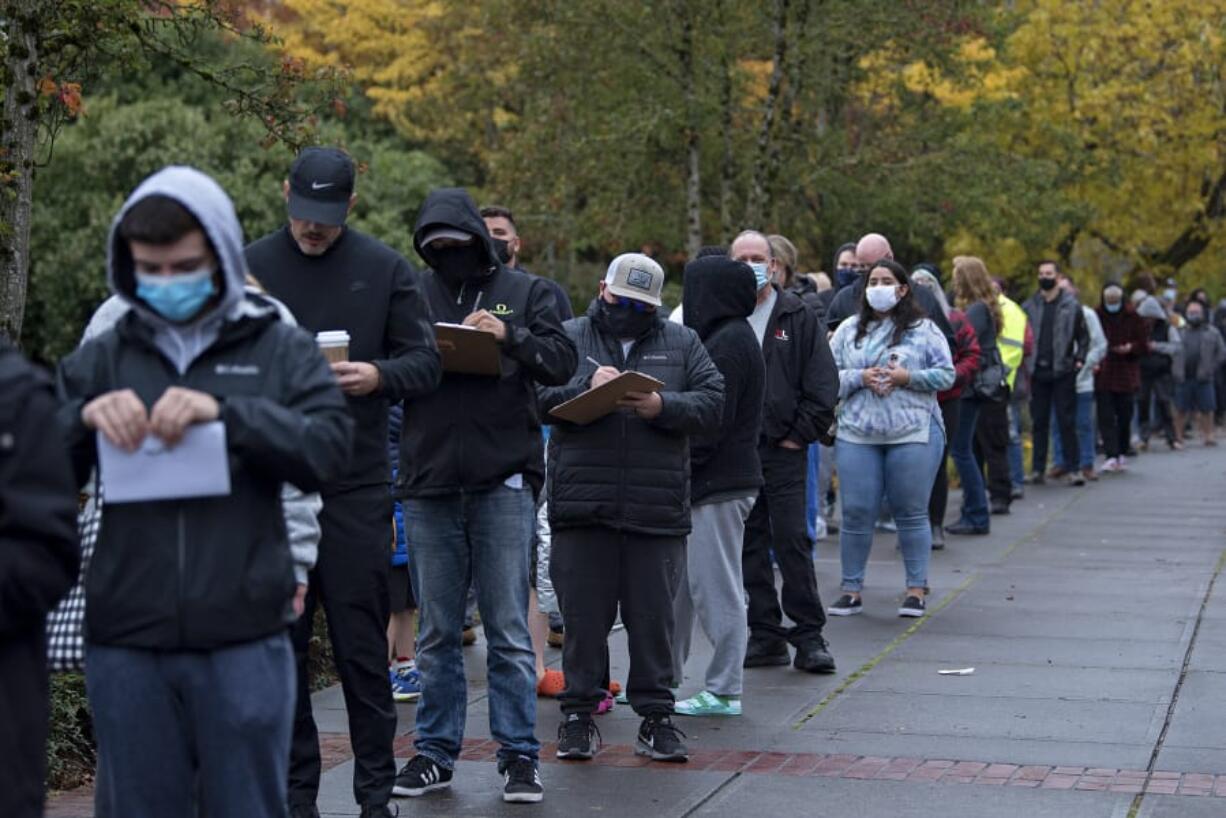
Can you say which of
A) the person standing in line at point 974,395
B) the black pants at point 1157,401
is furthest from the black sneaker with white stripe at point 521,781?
the black pants at point 1157,401

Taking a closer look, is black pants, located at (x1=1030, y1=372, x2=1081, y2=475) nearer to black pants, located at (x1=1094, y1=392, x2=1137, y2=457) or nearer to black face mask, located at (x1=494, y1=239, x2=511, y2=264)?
black pants, located at (x1=1094, y1=392, x2=1137, y2=457)

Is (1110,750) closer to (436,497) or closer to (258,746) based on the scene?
(436,497)

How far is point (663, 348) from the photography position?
25.4 feet

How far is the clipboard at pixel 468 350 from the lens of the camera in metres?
6.59

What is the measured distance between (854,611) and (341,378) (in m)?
6.07

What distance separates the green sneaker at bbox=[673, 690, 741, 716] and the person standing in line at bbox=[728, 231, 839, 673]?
1099 millimetres

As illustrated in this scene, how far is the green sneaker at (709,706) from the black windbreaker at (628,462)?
112cm

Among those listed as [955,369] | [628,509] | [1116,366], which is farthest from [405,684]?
[1116,366]

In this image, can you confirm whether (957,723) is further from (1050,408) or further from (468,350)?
(1050,408)

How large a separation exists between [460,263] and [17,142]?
8.81 ft

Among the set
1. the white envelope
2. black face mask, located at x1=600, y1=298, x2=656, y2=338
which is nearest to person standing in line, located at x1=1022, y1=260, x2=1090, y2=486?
black face mask, located at x1=600, y1=298, x2=656, y2=338

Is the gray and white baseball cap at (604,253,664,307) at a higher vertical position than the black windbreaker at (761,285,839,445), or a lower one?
higher

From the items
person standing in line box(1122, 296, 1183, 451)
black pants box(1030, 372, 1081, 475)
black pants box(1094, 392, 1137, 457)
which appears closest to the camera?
black pants box(1030, 372, 1081, 475)

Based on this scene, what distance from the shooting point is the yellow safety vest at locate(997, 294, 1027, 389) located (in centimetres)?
1605
